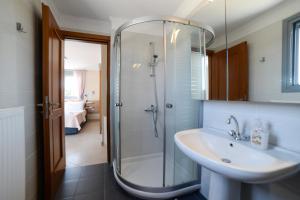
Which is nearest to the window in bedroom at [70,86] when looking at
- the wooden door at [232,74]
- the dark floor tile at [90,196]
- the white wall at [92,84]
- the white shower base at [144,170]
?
the white wall at [92,84]

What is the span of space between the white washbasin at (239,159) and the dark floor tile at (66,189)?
1.42 meters

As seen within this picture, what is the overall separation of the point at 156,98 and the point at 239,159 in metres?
1.59

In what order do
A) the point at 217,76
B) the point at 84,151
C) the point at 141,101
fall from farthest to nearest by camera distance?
the point at 84,151 → the point at 141,101 → the point at 217,76

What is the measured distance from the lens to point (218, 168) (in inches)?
28.5

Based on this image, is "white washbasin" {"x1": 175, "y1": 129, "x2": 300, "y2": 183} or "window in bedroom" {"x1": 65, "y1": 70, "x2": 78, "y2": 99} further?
"window in bedroom" {"x1": 65, "y1": 70, "x2": 78, "y2": 99}

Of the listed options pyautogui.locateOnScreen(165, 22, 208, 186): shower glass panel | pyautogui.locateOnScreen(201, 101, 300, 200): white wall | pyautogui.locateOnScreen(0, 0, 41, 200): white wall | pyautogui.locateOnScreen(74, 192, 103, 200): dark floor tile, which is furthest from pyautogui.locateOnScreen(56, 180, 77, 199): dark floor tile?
pyautogui.locateOnScreen(201, 101, 300, 200): white wall

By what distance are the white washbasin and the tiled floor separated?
79 centimetres

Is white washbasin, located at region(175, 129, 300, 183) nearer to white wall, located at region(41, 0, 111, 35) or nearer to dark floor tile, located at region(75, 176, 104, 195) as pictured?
dark floor tile, located at region(75, 176, 104, 195)

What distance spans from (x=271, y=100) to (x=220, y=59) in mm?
575

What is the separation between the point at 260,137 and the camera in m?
0.94

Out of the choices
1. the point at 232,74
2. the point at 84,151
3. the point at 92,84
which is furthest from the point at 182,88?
the point at 92,84

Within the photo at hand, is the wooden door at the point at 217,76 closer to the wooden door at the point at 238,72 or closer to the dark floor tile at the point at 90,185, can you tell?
the wooden door at the point at 238,72

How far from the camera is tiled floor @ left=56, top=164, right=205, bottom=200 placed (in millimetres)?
1576

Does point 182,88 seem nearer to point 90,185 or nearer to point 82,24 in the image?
point 90,185
